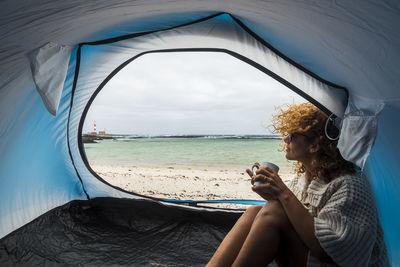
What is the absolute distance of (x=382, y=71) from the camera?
3.00 feet

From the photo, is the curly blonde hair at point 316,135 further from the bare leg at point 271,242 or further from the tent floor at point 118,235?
the tent floor at point 118,235

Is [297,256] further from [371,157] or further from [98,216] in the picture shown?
[98,216]

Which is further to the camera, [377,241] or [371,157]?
[371,157]

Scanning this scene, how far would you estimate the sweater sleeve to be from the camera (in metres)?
0.80

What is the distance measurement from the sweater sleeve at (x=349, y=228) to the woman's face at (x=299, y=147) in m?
0.26

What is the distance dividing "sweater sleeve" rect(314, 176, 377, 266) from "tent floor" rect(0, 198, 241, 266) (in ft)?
3.03

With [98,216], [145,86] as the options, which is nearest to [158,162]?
[98,216]

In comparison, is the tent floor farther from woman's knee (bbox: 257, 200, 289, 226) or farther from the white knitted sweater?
the white knitted sweater

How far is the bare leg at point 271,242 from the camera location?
36.5 inches

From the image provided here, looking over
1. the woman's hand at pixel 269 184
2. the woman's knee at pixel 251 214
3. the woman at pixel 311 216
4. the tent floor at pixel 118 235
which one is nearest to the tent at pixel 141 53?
the tent floor at pixel 118 235

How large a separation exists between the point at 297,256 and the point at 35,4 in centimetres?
126

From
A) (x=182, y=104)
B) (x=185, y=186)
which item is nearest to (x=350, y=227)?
(x=185, y=186)

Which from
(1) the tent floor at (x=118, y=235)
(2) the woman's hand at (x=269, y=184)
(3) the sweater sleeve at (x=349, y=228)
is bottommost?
(1) the tent floor at (x=118, y=235)

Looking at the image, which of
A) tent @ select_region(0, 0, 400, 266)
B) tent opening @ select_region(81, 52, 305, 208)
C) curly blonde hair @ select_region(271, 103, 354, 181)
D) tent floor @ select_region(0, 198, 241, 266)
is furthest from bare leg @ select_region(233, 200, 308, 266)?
tent opening @ select_region(81, 52, 305, 208)
